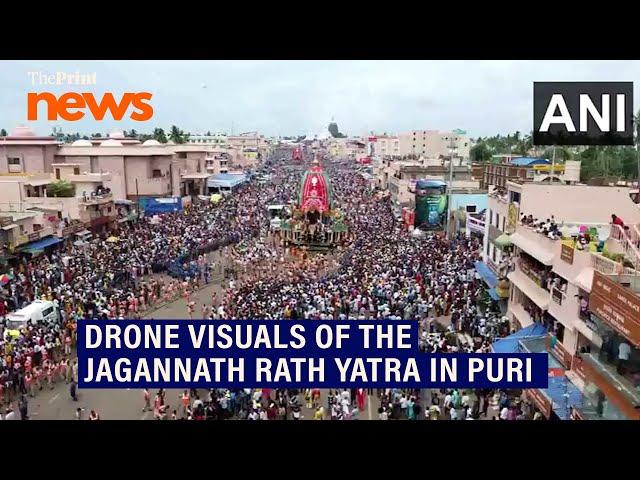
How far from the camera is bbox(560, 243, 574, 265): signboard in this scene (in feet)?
36.4

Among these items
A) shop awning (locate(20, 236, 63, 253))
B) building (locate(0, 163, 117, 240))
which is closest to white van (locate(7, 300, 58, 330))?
shop awning (locate(20, 236, 63, 253))

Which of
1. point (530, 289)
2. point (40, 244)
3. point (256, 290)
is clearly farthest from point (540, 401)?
point (40, 244)

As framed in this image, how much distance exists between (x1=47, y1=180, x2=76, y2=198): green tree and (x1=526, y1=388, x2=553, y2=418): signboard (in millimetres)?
24127

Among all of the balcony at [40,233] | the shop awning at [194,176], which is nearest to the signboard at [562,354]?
the balcony at [40,233]

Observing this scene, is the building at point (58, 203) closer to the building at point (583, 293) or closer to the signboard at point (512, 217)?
the signboard at point (512, 217)

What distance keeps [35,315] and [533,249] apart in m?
11.9

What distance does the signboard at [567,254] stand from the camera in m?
11.1

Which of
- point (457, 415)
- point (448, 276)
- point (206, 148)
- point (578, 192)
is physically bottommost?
point (457, 415)
